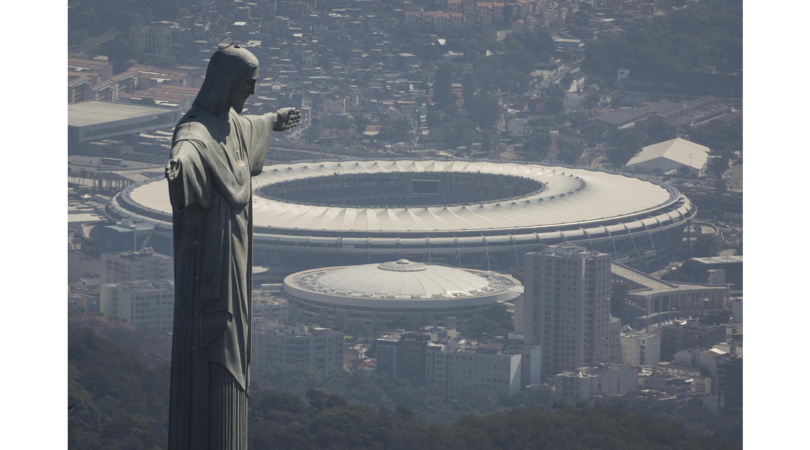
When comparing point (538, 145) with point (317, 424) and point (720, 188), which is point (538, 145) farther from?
point (317, 424)

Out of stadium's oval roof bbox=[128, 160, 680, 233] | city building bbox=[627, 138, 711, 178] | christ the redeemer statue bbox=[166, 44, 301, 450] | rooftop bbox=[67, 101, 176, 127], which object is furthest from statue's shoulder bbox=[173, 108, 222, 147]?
rooftop bbox=[67, 101, 176, 127]

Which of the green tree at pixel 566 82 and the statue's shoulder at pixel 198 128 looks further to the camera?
the green tree at pixel 566 82

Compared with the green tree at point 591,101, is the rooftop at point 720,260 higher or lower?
lower

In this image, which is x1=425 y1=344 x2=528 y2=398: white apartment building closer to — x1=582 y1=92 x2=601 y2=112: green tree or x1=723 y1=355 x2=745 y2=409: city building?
x1=723 y1=355 x2=745 y2=409: city building

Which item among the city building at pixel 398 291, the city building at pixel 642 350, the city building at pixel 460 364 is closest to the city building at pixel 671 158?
the city building at pixel 398 291

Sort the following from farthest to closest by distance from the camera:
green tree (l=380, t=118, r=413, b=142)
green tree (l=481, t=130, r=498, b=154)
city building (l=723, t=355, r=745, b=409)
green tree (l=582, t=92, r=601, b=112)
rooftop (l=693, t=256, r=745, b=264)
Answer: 1. green tree (l=582, t=92, r=601, b=112)
2. green tree (l=380, t=118, r=413, b=142)
3. green tree (l=481, t=130, r=498, b=154)
4. rooftop (l=693, t=256, r=745, b=264)
5. city building (l=723, t=355, r=745, b=409)

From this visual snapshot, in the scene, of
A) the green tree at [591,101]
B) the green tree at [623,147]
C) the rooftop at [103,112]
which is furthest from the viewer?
the green tree at [591,101]

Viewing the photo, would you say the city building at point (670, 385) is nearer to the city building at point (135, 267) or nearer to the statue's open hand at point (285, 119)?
the city building at point (135, 267)
